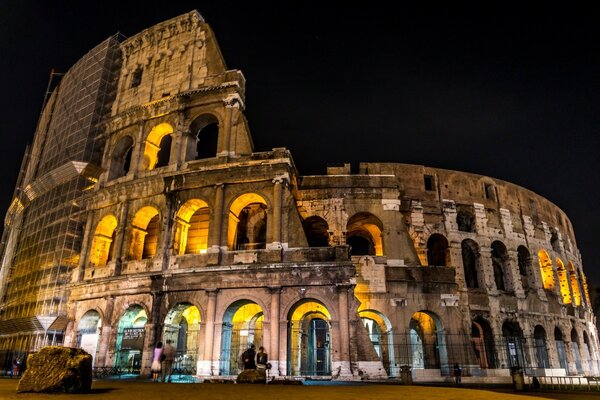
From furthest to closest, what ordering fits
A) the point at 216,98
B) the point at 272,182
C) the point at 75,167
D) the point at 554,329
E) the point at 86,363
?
the point at 554,329 → the point at 75,167 → the point at 216,98 → the point at 272,182 → the point at 86,363

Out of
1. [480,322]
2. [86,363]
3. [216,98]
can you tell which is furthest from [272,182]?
[480,322]

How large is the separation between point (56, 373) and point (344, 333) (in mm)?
8811

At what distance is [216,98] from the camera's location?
17984 mm

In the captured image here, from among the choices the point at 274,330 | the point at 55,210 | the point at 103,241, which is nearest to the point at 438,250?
the point at 274,330

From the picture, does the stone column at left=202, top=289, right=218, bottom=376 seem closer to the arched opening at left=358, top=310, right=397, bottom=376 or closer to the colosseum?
the colosseum

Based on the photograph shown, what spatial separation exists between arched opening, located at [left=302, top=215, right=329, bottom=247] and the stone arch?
9.28m

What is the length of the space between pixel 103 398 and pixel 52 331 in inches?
542

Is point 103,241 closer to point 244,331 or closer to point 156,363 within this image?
point 244,331

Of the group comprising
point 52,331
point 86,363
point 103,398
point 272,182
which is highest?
point 272,182

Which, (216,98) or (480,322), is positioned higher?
(216,98)

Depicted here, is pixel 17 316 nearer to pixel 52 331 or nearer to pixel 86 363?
pixel 52 331

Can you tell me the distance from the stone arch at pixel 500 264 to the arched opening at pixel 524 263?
1.29 metres

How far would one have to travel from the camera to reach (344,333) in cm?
1330

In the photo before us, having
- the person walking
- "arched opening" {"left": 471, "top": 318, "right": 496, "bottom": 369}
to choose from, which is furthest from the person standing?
"arched opening" {"left": 471, "top": 318, "right": 496, "bottom": 369}
